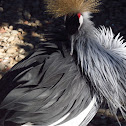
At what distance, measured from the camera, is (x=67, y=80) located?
1.36 m

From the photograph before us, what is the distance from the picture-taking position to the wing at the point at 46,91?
4.09 feet

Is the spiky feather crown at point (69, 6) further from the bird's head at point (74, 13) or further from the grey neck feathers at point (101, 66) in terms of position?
the grey neck feathers at point (101, 66)

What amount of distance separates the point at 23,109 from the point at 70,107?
0.26 metres

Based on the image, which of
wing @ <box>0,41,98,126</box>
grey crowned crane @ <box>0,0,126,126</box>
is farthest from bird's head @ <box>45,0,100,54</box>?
wing @ <box>0,41,98,126</box>

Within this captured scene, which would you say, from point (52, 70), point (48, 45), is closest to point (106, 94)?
point (52, 70)

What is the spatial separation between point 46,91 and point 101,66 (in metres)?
0.35

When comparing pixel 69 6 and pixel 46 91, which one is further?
pixel 69 6

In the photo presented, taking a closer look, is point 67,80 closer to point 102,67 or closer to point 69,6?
point 102,67

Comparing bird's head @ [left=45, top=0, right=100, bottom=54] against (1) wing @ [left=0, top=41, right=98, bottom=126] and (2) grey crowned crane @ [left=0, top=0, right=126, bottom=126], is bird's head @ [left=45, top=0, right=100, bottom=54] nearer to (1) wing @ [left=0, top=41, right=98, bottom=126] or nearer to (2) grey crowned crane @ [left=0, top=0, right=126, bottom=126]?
(2) grey crowned crane @ [left=0, top=0, right=126, bottom=126]

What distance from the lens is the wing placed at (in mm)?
1248

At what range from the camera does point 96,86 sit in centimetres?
136

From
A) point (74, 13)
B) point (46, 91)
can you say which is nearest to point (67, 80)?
point (46, 91)

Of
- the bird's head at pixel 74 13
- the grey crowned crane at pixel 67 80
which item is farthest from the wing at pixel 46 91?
the bird's head at pixel 74 13

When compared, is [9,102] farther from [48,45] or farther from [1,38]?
[1,38]
